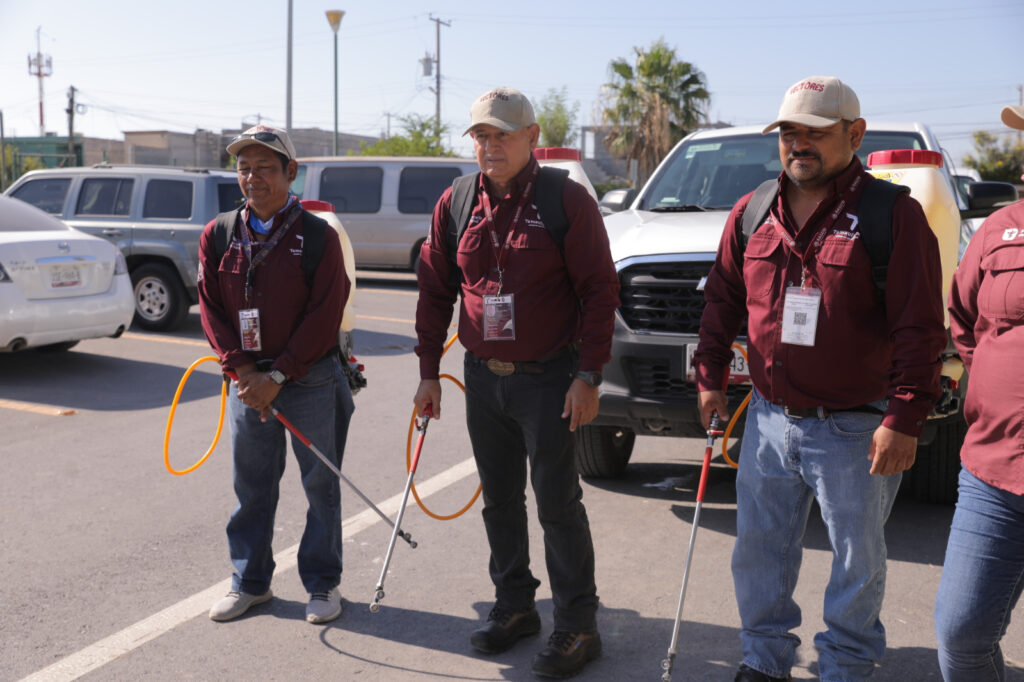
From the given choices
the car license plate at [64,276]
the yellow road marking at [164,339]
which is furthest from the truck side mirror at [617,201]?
the yellow road marking at [164,339]

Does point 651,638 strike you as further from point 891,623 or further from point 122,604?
point 122,604

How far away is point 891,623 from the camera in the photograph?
4.10 m


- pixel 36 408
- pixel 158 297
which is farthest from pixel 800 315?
pixel 158 297

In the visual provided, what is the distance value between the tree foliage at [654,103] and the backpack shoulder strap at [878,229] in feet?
116

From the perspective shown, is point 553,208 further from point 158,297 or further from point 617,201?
point 158,297

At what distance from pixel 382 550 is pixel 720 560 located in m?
1.64

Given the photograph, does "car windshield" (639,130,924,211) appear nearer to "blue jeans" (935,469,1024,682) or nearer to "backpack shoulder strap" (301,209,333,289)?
"backpack shoulder strap" (301,209,333,289)

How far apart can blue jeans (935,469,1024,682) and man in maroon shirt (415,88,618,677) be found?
51.1 inches

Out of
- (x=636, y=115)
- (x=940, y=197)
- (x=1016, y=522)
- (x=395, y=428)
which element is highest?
(x=636, y=115)

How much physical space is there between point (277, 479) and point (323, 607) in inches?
22.7

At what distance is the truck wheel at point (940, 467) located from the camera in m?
5.32

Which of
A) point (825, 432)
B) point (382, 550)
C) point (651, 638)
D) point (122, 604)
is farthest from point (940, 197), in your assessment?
point (122, 604)

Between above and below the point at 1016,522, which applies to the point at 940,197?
above

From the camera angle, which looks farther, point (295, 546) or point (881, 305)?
point (295, 546)
